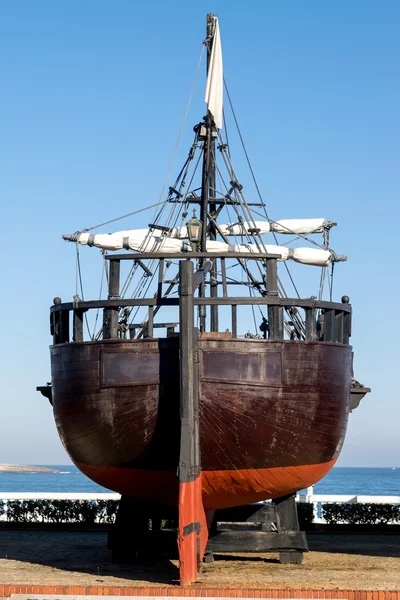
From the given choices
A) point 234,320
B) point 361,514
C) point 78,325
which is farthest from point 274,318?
point 361,514

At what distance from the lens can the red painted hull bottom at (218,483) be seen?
15031 mm

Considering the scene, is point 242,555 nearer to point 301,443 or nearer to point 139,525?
point 139,525

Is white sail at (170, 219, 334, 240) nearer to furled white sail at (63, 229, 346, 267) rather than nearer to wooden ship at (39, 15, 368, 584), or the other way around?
furled white sail at (63, 229, 346, 267)

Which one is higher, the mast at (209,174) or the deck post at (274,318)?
the mast at (209,174)

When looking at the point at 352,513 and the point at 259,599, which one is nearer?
the point at 259,599

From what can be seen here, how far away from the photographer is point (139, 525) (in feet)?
55.4

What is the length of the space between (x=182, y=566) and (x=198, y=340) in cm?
310

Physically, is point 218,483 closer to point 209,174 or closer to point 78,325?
point 78,325

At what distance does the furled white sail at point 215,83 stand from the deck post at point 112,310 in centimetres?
617

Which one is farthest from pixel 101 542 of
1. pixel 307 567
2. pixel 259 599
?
pixel 259 599

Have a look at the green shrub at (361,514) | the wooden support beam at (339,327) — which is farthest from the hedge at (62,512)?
the wooden support beam at (339,327)

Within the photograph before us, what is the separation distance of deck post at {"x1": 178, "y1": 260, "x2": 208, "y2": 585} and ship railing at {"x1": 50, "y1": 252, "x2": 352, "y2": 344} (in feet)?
0.90

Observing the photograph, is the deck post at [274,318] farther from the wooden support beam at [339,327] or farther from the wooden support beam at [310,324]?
the wooden support beam at [339,327]

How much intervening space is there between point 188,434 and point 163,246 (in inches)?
383
